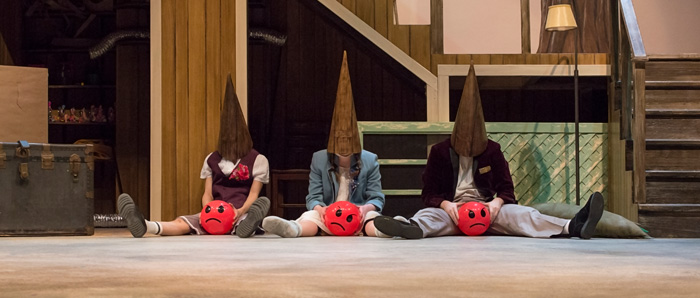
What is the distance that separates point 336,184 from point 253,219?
0.64m

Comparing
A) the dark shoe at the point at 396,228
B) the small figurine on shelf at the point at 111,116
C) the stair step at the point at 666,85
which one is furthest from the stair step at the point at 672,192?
the small figurine on shelf at the point at 111,116

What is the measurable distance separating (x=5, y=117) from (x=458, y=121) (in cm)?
276

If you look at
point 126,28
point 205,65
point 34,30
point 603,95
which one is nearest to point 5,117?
point 205,65

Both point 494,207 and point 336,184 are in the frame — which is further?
point 336,184

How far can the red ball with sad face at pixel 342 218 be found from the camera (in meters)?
5.05

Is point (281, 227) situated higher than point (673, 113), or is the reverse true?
point (673, 113)

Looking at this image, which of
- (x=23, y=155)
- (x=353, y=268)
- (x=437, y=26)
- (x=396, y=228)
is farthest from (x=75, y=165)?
(x=437, y=26)

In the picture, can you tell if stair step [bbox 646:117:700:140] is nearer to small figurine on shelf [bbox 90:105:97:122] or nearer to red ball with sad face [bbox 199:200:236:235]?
red ball with sad face [bbox 199:200:236:235]

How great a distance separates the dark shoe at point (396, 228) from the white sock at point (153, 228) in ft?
4.31

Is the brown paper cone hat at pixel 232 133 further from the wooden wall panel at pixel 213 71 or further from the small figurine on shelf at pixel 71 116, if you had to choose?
the small figurine on shelf at pixel 71 116

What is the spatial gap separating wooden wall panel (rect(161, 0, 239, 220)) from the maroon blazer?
157 cm

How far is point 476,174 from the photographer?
518 cm

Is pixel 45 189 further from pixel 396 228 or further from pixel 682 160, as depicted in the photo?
pixel 682 160

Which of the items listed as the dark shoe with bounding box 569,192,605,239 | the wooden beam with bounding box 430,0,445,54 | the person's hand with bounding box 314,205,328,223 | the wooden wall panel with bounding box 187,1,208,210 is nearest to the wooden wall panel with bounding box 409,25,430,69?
the wooden beam with bounding box 430,0,445,54
